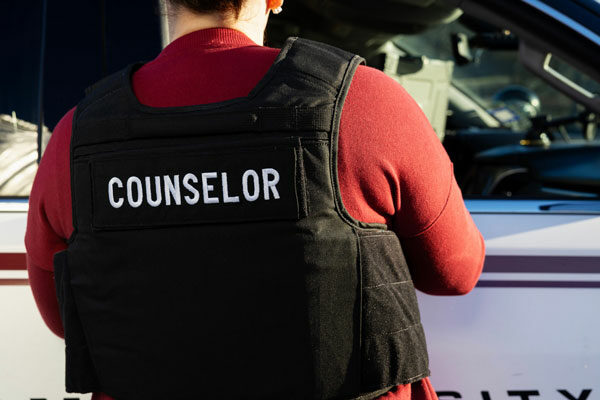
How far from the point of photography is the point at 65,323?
1102mm

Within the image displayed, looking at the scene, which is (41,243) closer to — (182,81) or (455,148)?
(182,81)

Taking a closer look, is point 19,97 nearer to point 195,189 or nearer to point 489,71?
point 195,189

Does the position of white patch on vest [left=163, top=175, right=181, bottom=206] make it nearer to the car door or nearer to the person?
the person

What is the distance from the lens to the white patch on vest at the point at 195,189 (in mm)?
944

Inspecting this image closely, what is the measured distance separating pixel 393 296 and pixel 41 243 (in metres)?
0.61

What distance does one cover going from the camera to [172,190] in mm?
967

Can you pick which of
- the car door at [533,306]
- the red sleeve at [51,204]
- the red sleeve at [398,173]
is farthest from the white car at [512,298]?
the red sleeve at [398,173]

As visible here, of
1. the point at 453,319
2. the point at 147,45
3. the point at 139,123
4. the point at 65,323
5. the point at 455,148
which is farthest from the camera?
the point at 455,148

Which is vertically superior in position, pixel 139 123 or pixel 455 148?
pixel 455 148

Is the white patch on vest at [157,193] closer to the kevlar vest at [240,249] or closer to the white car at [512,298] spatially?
the kevlar vest at [240,249]

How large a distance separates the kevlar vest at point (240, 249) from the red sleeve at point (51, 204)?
44mm

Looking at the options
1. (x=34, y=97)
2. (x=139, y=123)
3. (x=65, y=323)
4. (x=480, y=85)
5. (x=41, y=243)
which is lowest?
(x=65, y=323)

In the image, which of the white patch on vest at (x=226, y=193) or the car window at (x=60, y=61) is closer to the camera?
the white patch on vest at (x=226, y=193)

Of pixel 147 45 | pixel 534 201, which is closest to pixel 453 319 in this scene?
pixel 534 201
